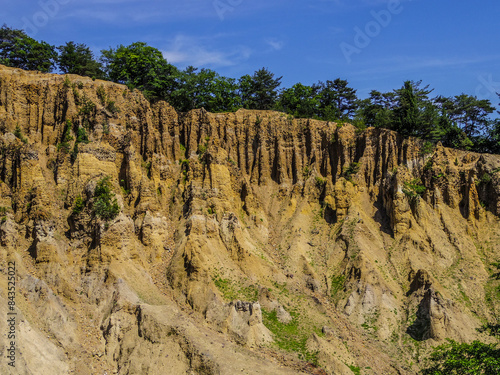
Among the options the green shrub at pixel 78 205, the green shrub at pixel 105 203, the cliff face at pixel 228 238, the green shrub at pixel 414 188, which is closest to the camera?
the cliff face at pixel 228 238

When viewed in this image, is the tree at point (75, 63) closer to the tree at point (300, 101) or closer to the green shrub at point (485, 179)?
the tree at point (300, 101)

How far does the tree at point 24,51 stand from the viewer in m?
63.6

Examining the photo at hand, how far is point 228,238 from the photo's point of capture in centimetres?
5378

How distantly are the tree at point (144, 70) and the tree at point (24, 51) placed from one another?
739cm

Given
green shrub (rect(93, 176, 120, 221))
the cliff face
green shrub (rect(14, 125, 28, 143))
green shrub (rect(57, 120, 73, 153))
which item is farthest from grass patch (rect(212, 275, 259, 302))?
green shrub (rect(14, 125, 28, 143))

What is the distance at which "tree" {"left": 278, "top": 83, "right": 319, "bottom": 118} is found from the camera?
72500 mm

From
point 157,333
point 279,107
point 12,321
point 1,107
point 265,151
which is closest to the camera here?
point 12,321

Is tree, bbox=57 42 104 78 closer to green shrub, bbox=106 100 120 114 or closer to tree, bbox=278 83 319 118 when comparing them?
green shrub, bbox=106 100 120 114

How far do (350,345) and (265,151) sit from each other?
25685 millimetres

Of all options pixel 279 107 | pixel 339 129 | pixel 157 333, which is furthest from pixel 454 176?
pixel 157 333

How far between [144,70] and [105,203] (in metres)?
→ 22.8

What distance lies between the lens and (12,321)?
38.4m

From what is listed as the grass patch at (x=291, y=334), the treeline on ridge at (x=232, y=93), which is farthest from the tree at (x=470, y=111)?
the grass patch at (x=291, y=334)

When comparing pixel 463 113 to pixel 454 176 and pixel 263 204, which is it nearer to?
pixel 454 176
